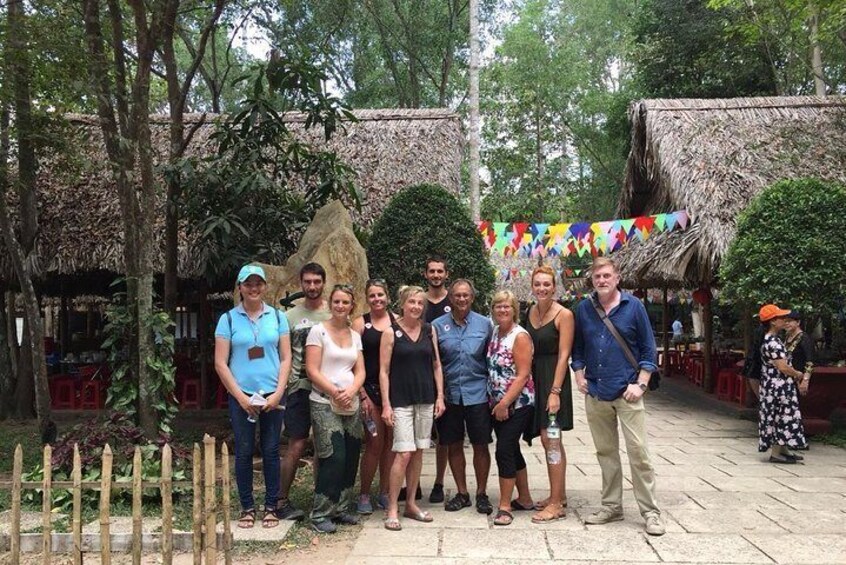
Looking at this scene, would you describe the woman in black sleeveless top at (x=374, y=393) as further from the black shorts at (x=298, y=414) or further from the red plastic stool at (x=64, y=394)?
the red plastic stool at (x=64, y=394)

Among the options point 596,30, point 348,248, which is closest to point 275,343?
point 348,248

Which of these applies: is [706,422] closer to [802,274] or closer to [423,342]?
[802,274]

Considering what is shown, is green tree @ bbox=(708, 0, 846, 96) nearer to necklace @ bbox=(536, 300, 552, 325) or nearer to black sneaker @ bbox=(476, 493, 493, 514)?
necklace @ bbox=(536, 300, 552, 325)

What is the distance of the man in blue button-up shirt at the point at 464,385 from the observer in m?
4.84

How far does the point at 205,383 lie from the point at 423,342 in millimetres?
6523

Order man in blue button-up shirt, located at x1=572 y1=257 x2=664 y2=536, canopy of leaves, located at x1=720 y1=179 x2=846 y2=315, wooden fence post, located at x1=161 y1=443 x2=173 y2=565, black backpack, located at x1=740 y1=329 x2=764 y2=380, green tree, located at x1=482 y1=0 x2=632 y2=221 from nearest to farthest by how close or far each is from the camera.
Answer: wooden fence post, located at x1=161 y1=443 x2=173 y2=565 < man in blue button-up shirt, located at x1=572 y1=257 x2=664 y2=536 < black backpack, located at x1=740 y1=329 x2=764 y2=380 < canopy of leaves, located at x1=720 y1=179 x2=846 y2=315 < green tree, located at x1=482 y1=0 x2=632 y2=221

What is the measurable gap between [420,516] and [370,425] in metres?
0.70

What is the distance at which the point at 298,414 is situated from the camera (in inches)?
190

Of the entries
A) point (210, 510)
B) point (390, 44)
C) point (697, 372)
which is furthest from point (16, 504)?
point (390, 44)

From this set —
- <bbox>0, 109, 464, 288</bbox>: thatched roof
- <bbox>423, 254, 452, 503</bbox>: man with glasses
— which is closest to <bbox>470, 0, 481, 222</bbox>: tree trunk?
<bbox>0, 109, 464, 288</bbox>: thatched roof

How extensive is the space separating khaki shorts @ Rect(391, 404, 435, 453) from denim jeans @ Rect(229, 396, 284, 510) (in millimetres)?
783

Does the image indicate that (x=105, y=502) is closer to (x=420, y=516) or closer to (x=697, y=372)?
(x=420, y=516)

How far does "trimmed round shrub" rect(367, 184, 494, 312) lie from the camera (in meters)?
7.25

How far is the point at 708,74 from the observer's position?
16.2 m
